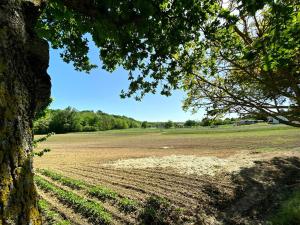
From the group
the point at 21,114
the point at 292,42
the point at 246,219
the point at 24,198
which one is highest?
the point at 292,42

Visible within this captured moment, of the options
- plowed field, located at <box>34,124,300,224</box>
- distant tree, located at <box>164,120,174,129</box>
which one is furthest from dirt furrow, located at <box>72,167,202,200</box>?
distant tree, located at <box>164,120,174,129</box>

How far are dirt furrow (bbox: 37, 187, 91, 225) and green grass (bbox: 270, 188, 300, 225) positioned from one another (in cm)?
596

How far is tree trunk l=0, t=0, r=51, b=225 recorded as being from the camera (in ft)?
7.44

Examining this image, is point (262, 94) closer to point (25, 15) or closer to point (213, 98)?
point (213, 98)

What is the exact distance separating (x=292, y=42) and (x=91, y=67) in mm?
5041

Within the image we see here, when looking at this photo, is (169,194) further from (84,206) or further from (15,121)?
(15,121)

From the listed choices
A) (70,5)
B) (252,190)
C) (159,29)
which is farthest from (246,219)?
(70,5)

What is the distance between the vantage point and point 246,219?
10523mm

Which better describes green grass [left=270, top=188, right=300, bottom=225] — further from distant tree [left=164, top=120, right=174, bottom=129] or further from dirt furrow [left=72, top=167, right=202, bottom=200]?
distant tree [left=164, top=120, right=174, bottom=129]

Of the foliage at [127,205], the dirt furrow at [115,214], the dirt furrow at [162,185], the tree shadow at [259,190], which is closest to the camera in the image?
the dirt furrow at [115,214]

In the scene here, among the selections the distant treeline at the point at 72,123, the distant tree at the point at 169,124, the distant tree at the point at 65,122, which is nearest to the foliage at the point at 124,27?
the distant treeline at the point at 72,123

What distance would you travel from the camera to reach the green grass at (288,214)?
31.5 feet

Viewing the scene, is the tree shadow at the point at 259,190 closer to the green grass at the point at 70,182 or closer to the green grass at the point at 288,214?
the green grass at the point at 288,214

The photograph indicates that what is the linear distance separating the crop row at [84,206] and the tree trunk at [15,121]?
7.27 m
